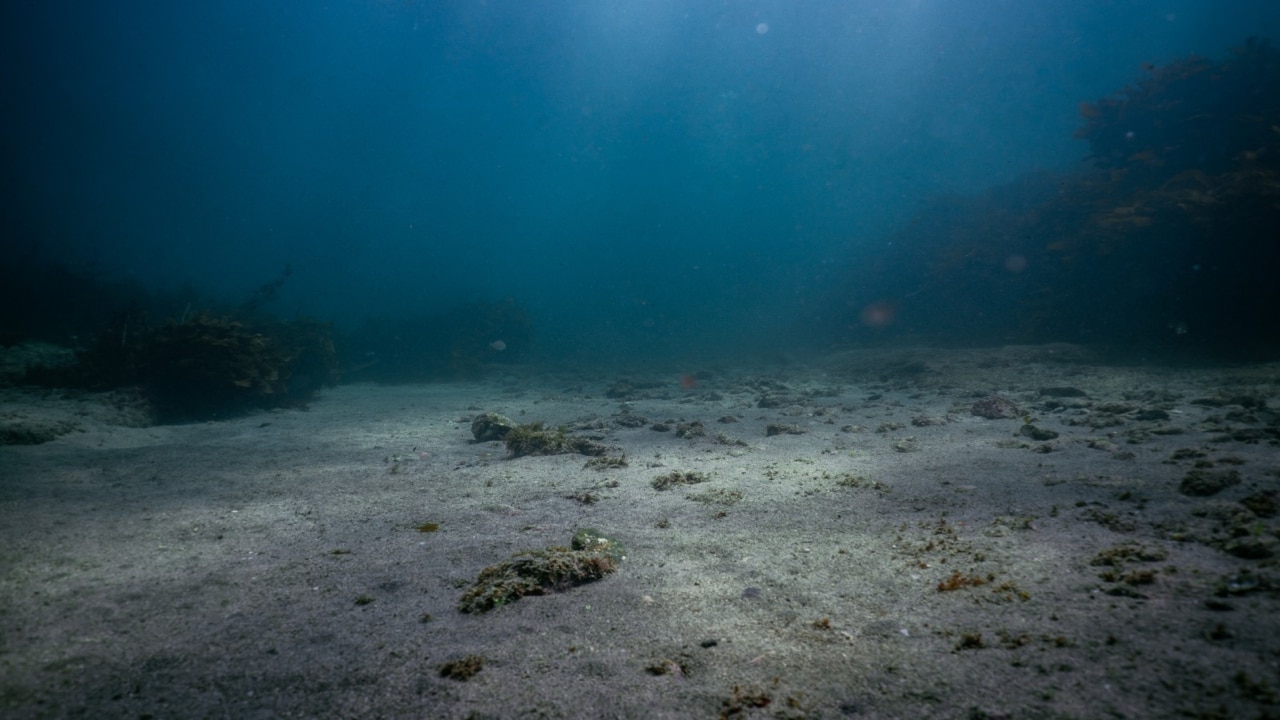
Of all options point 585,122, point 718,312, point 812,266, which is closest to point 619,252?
point 585,122

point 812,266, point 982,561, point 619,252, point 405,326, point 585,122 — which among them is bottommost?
point 982,561

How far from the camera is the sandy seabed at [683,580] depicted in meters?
2.23

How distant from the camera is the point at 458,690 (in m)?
2.38

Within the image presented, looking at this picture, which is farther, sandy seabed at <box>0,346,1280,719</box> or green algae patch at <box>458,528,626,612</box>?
green algae patch at <box>458,528,626,612</box>

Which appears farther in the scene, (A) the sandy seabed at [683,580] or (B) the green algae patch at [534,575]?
(B) the green algae patch at [534,575]

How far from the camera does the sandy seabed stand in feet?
7.33

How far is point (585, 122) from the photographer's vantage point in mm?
144375

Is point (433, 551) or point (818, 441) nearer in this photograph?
point (433, 551)

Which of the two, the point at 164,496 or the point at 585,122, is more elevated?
the point at 585,122

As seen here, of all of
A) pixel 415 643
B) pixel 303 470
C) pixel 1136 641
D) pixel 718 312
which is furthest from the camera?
pixel 718 312

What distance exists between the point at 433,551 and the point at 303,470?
4.26 m

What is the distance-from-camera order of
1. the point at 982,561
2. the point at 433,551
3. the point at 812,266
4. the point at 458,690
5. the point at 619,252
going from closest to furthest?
the point at 458,690
the point at 982,561
the point at 433,551
the point at 812,266
the point at 619,252

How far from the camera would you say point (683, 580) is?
3553 millimetres

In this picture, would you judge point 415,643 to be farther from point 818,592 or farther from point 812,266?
point 812,266
